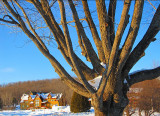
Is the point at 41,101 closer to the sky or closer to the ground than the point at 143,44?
closer to the ground

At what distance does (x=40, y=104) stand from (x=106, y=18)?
128ft

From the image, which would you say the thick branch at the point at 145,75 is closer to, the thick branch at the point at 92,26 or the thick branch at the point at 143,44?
the thick branch at the point at 143,44

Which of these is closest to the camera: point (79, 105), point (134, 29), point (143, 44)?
point (134, 29)

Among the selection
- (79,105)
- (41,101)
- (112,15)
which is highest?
(112,15)

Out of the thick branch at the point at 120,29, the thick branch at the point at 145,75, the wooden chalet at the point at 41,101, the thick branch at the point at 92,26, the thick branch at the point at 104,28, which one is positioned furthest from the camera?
the wooden chalet at the point at 41,101

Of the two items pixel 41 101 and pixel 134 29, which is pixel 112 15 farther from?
pixel 41 101

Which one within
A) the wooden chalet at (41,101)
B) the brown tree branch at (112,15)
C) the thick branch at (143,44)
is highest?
the brown tree branch at (112,15)

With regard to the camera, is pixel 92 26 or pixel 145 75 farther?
pixel 92 26

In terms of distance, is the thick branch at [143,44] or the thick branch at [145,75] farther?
the thick branch at [145,75]

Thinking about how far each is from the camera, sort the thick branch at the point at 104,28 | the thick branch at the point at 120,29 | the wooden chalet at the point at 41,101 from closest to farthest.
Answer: the thick branch at the point at 120,29 < the thick branch at the point at 104,28 < the wooden chalet at the point at 41,101

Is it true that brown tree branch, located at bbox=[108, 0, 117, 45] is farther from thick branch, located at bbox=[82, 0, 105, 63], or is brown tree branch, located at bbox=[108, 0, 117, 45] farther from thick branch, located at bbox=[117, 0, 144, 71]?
thick branch, located at bbox=[117, 0, 144, 71]

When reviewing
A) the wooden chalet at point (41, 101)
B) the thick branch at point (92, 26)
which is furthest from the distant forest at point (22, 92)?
the thick branch at point (92, 26)

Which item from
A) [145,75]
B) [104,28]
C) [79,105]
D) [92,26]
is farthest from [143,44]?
[79,105]

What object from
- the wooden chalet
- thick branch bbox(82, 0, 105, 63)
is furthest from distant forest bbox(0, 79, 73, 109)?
thick branch bbox(82, 0, 105, 63)
